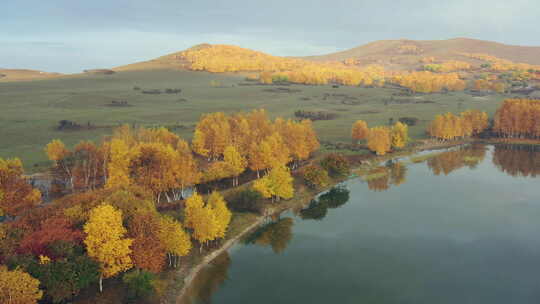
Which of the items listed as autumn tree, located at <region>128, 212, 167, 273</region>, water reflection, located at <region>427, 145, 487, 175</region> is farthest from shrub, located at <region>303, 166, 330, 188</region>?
autumn tree, located at <region>128, 212, 167, 273</region>

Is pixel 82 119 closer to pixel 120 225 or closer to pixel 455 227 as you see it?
pixel 120 225

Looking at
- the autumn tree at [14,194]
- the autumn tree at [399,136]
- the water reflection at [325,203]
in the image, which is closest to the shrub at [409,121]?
the autumn tree at [399,136]

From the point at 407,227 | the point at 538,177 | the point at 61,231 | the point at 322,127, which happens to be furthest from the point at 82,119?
the point at 538,177

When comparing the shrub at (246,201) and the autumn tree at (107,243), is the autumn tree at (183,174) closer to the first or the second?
the shrub at (246,201)

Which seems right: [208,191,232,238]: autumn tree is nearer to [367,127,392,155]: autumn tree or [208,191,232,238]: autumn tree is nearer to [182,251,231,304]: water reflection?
[182,251,231,304]: water reflection

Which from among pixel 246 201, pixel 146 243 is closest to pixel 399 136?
pixel 246 201
